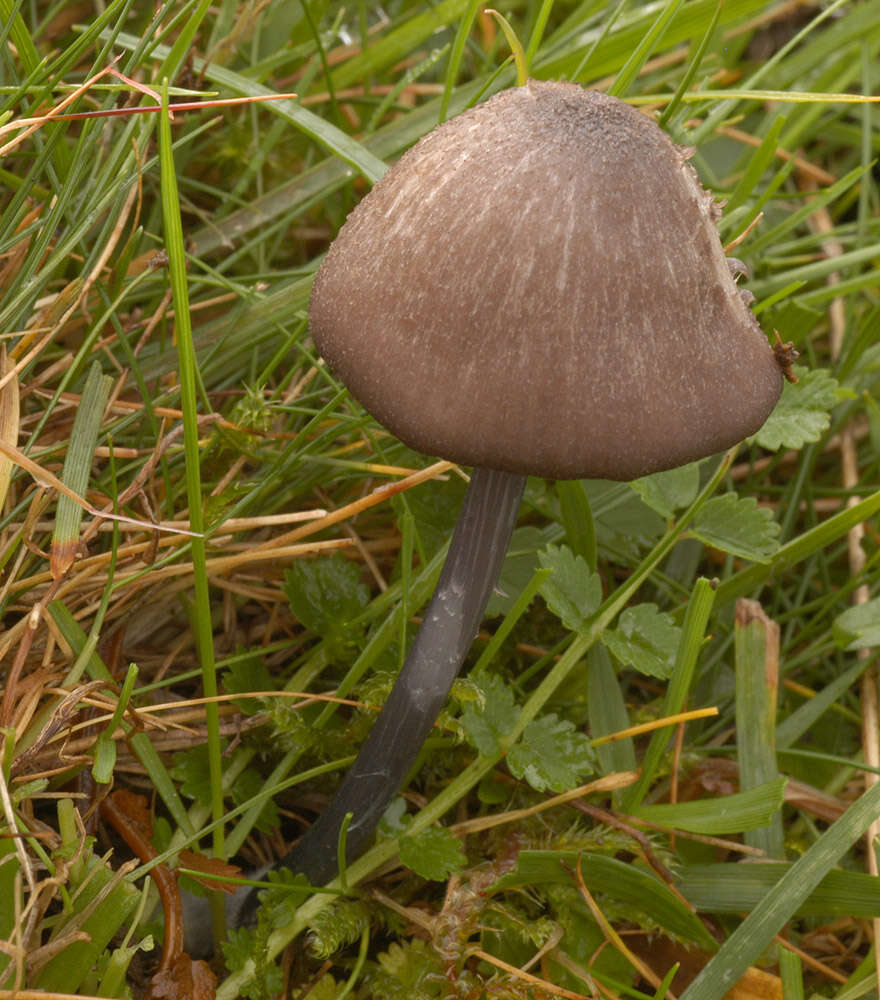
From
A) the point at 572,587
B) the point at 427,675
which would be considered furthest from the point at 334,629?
the point at 572,587

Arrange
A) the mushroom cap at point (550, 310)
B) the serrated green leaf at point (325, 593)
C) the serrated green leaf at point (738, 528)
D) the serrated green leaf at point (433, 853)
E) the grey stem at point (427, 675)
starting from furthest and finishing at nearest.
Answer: the serrated green leaf at point (325, 593), the serrated green leaf at point (738, 528), the serrated green leaf at point (433, 853), the grey stem at point (427, 675), the mushroom cap at point (550, 310)

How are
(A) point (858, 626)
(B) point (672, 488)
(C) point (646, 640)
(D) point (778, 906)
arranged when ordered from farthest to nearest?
(A) point (858, 626)
(B) point (672, 488)
(C) point (646, 640)
(D) point (778, 906)

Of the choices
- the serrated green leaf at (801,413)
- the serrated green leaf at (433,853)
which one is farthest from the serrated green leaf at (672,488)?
the serrated green leaf at (433,853)

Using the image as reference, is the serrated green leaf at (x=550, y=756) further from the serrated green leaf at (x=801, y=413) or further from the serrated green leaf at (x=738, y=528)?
the serrated green leaf at (x=801, y=413)

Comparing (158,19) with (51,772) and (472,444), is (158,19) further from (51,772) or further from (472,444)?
(51,772)

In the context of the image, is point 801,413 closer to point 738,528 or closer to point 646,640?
point 738,528

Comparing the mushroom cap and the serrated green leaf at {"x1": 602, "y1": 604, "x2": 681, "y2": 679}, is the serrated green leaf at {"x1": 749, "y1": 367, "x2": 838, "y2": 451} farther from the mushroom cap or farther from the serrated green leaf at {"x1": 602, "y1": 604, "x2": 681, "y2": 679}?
the mushroom cap

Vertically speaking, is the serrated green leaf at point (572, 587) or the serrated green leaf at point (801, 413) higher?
the serrated green leaf at point (801, 413)

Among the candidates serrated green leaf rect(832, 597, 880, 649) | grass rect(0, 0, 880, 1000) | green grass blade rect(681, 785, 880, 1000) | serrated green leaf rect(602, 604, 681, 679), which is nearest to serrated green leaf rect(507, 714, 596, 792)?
grass rect(0, 0, 880, 1000)
